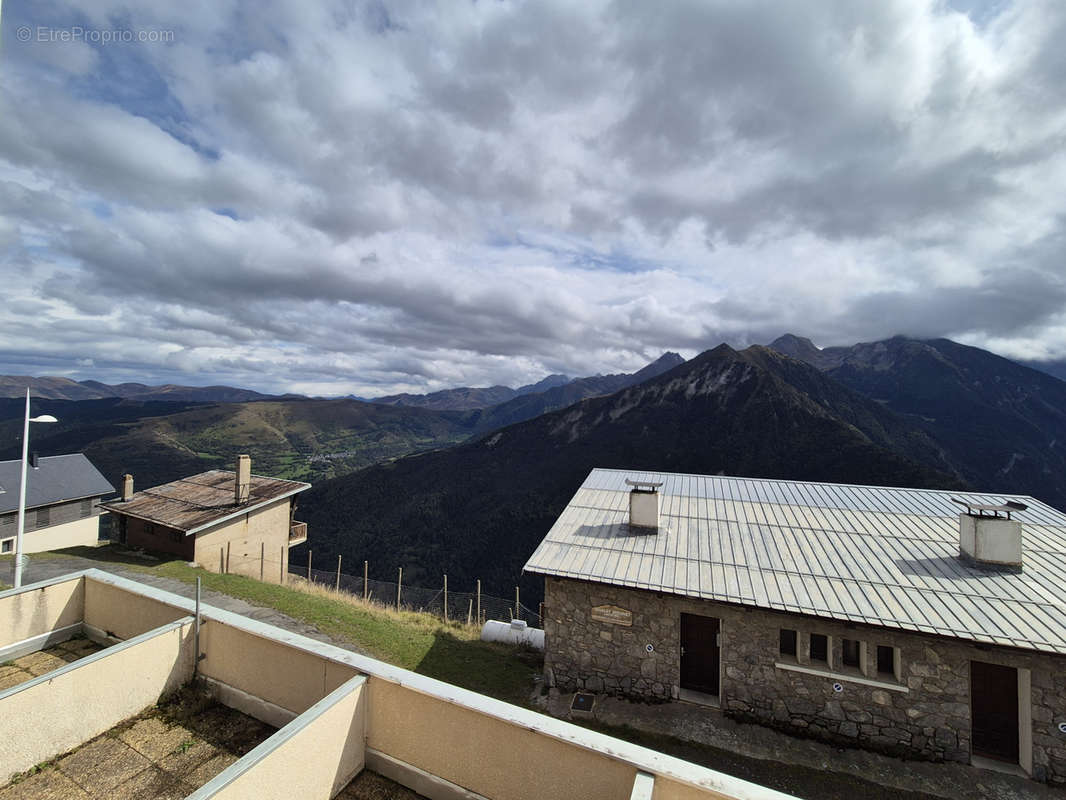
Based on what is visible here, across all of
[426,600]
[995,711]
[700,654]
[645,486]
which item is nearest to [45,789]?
[700,654]

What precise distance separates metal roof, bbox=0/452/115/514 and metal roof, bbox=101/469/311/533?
22.6 ft

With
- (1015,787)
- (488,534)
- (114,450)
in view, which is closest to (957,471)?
(488,534)

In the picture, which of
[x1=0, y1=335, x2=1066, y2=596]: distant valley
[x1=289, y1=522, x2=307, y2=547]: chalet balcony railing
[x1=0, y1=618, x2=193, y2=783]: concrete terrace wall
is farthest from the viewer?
[x1=0, y1=335, x2=1066, y2=596]: distant valley

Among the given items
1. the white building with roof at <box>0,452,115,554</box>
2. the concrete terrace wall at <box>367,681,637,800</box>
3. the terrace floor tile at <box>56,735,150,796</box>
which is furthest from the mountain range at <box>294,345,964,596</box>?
the concrete terrace wall at <box>367,681,637,800</box>

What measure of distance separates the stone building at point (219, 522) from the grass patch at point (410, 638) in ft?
13.4

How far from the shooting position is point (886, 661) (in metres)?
8.84

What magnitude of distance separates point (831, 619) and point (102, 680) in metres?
11.1

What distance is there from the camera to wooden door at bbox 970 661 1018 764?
A: 827 centimetres

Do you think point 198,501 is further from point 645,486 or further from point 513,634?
point 645,486

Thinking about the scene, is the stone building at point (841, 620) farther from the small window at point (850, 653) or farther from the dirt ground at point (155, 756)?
the dirt ground at point (155, 756)

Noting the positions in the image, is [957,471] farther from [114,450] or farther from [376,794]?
[114,450]

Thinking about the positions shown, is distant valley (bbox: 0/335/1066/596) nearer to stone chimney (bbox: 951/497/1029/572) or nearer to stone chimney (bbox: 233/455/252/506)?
stone chimney (bbox: 233/455/252/506)

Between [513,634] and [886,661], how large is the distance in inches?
359

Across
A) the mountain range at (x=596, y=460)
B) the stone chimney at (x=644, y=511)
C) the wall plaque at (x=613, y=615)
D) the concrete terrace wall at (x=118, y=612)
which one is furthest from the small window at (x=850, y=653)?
the mountain range at (x=596, y=460)
